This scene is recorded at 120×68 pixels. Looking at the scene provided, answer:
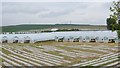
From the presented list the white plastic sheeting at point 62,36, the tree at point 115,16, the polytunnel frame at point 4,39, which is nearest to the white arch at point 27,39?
the white plastic sheeting at point 62,36

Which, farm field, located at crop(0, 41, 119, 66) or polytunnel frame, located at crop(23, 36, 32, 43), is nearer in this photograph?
farm field, located at crop(0, 41, 119, 66)

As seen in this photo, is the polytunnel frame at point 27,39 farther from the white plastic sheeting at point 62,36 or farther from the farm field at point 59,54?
the farm field at point 59,54

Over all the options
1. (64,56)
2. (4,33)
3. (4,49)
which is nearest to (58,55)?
(64,56)

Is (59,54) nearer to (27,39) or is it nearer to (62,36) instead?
(62,36)

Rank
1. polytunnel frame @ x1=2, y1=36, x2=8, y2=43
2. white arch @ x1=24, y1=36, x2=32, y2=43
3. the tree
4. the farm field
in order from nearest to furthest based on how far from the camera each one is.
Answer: the tree < the farm field < polytunnel frame @ x1=2, y1=36, x2=8, y2=43 < white arch @ x1=24, y1=36, x2=32, y2=43

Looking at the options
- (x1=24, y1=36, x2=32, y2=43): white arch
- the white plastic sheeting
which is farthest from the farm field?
the white plastic sheeting

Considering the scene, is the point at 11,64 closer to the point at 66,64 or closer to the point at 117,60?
the point at 66,64

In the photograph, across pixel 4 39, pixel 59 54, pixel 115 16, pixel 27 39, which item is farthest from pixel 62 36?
pixel 115 16

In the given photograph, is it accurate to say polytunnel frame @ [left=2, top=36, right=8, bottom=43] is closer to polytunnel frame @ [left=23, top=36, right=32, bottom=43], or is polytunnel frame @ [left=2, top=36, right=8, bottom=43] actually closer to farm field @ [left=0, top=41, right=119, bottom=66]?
farm field @ [left=0, top=41, right=119, bottom=66]
